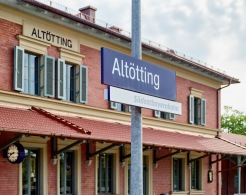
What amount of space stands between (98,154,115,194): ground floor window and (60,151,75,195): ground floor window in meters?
1.36

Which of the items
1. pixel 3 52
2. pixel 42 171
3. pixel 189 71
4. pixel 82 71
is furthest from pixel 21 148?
pixel 189 71

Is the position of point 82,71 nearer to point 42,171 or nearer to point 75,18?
point 75,18

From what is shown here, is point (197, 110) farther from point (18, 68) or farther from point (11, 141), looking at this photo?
point (11, 141)

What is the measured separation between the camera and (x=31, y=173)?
14.8 metres

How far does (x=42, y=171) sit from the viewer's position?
1488 cm

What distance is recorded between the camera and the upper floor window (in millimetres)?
14422

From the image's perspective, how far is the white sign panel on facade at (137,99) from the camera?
7.61 m

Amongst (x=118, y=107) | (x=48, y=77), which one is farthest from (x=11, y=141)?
(x=118, y=107)

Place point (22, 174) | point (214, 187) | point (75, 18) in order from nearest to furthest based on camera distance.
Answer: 1. point (22, 174)
2. point (75, 18)
3. point (214, 187)

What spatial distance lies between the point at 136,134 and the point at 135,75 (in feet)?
3.13

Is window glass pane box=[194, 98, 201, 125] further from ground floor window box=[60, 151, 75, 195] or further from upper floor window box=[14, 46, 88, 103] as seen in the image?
ground floor window box=[60, 151, 75, 195]

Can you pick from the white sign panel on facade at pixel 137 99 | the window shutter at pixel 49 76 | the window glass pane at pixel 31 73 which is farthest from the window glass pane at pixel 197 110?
the white sign panel on facade at pixel 137 99

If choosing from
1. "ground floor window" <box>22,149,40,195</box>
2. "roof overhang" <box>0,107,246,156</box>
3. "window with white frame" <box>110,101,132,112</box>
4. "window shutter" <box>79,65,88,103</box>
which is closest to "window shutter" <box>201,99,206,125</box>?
"roof overhang" <box>0,107,246,156</box>

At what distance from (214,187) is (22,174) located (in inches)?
492
